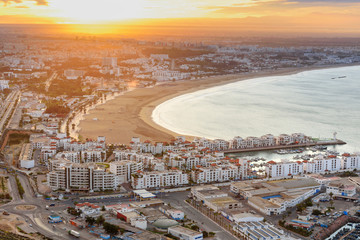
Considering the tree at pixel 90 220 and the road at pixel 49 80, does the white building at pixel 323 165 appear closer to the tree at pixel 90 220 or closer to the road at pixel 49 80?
the tree at pixel 90 220

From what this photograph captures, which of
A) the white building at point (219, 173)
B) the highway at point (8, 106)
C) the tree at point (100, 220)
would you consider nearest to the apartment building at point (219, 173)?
the white building at point (219, 173)

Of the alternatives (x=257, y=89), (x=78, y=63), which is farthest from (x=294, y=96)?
(x=78, y=63)

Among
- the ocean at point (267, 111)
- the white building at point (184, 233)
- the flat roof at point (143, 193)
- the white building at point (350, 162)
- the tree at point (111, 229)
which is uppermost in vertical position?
the tree at point (111, 229)

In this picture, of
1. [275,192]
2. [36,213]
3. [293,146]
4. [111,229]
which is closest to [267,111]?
[293,146]

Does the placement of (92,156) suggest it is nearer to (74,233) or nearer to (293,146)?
(74,233)

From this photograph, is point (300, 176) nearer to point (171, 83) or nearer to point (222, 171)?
point (222, 171)
